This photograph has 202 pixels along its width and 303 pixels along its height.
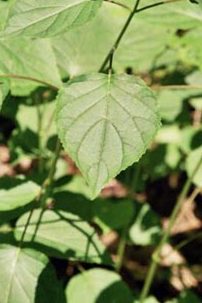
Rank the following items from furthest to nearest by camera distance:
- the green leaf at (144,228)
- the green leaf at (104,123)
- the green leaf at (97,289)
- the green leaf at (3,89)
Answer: the green leaf at (144,228)
the green leaf at (97,289)
the green leaf at (3,89)
the green leaf at (104,123)

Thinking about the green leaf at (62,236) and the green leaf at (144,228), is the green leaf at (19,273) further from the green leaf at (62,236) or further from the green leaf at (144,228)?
the green leaf at (144,228)

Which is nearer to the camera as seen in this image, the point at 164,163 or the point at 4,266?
the point at 4,266

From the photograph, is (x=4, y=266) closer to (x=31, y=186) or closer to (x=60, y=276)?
(x=31, y=186)

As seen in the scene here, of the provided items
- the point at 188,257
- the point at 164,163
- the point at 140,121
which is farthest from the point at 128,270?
the point at 140,121

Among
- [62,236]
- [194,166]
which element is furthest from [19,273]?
[194,166]

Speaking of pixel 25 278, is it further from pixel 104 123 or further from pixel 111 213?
pixel 111 213

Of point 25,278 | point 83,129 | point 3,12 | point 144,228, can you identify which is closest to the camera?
point 83,129

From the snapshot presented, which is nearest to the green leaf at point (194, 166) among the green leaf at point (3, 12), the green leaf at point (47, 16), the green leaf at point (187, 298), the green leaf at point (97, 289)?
the green leaf at point (97, 289)
